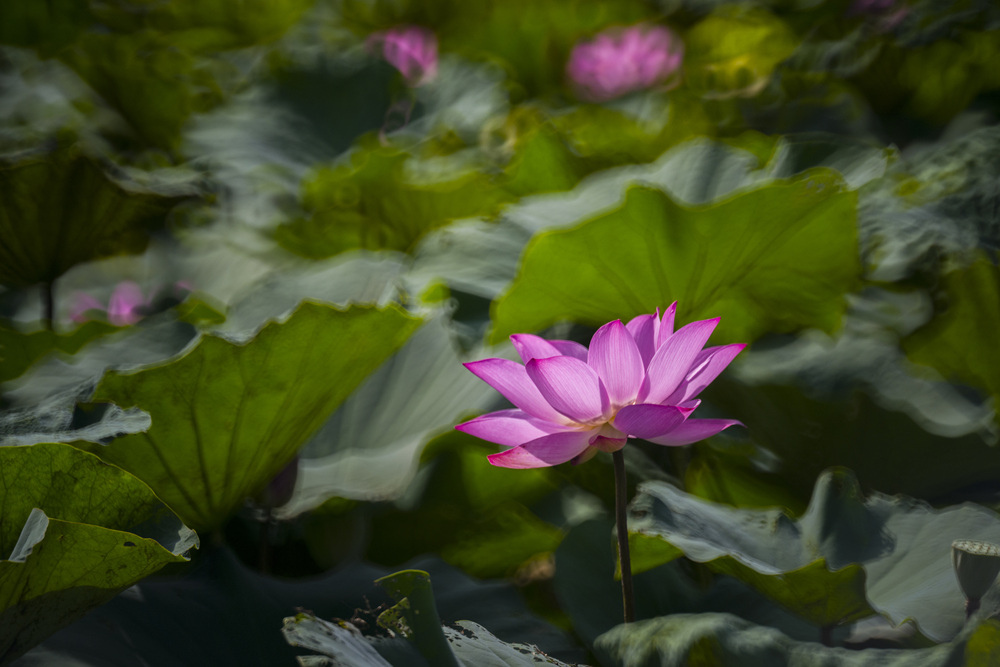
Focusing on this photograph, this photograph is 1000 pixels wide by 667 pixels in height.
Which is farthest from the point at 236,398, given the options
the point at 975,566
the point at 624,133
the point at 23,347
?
the point at 624,133

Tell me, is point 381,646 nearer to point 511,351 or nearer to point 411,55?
point 511,351

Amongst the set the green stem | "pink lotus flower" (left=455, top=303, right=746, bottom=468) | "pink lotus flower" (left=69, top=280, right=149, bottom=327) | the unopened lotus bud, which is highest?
"pink lotus flower" (left=455, top=303, right=746, bottom=468)

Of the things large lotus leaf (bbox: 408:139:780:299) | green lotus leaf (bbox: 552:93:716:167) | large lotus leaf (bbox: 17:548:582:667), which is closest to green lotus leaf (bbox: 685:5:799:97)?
green lotus leaf (bbox: 552:93:716:167)

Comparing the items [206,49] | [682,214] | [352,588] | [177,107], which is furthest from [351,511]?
[206,49]

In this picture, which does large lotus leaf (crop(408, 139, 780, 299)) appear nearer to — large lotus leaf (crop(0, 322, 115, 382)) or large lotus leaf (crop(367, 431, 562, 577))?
large lotus leaf (crop(367, 431, 562, 577))

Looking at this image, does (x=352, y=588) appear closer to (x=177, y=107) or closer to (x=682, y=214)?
(x=682, y=214)

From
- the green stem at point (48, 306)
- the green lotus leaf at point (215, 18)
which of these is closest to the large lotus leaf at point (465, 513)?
the green stem at point (48, 306)
